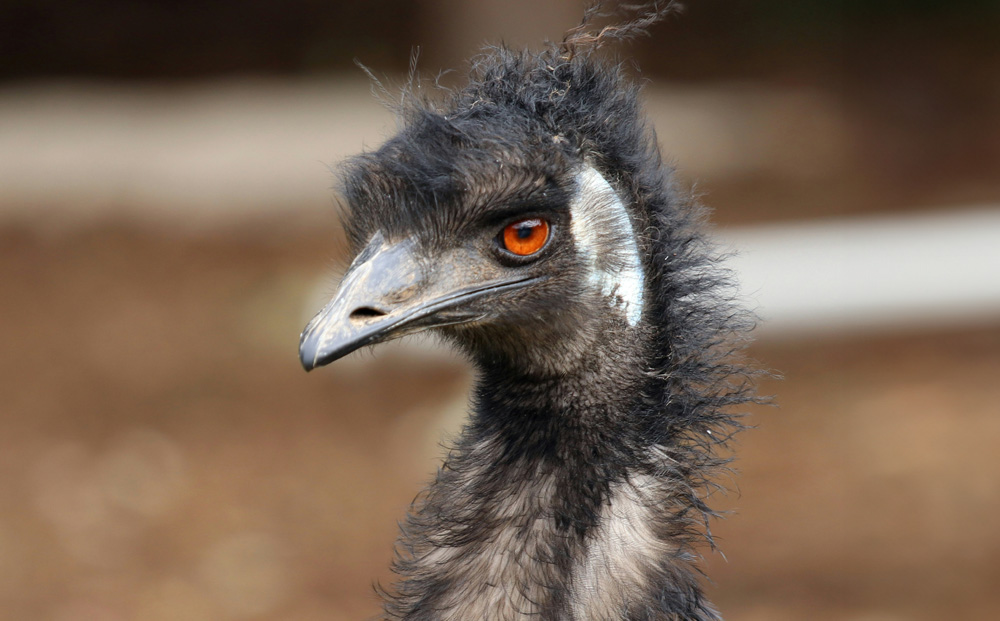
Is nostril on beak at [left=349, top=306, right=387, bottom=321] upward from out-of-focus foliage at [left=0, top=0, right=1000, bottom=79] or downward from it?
downward

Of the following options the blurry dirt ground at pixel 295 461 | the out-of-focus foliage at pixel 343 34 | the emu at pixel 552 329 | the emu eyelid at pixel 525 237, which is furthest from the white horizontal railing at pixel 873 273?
the emu eyelid at pixel 525 237

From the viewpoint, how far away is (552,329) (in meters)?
2.71

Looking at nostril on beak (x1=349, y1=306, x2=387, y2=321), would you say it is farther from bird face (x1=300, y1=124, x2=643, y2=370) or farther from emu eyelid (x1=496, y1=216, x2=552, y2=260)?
emu eyelid (x1=496, y1=216, x2=552, y2=260)

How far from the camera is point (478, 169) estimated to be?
259 cm

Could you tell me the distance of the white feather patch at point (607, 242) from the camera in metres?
2.68

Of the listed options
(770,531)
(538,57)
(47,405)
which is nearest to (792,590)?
(770,531)

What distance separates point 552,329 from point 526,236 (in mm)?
225

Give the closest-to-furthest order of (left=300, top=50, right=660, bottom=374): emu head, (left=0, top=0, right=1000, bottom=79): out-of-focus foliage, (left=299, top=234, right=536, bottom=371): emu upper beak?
1. (left=299, top=234, right=536, bottom=371): emu upper beak
2. (left=300, top=50, right=660, bottom=374): emu head
3. (left=0, top=0, right=1000, bottom=79): out-of-focus foliage

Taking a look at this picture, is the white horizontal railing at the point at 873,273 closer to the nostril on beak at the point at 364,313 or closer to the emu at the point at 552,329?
the emu at the point at 552,329

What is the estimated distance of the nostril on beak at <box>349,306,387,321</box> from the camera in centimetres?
252

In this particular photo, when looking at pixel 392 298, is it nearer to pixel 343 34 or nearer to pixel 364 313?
pixel 364 313

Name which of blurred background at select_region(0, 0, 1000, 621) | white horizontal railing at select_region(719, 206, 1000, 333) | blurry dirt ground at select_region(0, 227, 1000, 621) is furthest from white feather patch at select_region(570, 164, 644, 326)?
white horizontal railing at select_region(719, 206, 1000, 333)

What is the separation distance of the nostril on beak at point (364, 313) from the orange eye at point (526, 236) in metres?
0.34

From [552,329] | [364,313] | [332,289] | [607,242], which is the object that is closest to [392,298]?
[364,313]
